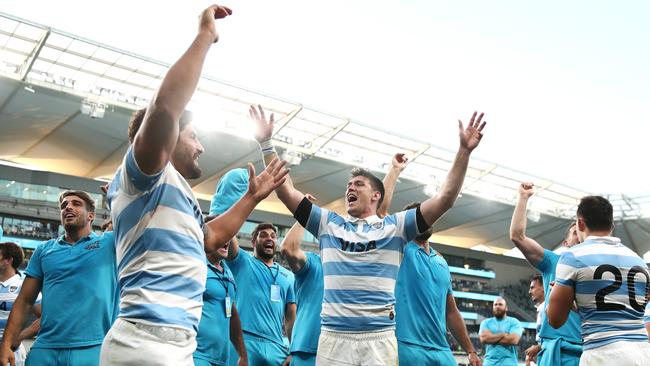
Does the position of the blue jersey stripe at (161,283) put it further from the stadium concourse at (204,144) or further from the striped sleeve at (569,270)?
the stadium concourse at (204,144)

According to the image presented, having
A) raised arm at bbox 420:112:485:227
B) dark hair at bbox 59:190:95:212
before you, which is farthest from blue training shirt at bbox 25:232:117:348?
raised arm at bbox 420:112:485:227

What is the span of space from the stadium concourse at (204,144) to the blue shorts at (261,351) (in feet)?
55.4

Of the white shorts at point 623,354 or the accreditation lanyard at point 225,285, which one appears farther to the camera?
the accreditation lanyard at point 225,285

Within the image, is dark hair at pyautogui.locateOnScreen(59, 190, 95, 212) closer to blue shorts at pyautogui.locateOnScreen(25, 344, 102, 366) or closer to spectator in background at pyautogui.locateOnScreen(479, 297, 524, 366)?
blue shorts at pyautogui.locateOnScreen(25, 344, 102, 366)

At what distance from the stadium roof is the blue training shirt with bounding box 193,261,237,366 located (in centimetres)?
1732

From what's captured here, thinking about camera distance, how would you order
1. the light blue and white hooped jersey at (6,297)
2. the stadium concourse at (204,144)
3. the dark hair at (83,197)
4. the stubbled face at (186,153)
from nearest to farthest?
the stubbled face at (186,153) < the dark hair at (83,197) < the light blue and white hooped jersey at (6,297) < the stadium concourse at (204,144)

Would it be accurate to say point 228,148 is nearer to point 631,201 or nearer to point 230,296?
point 230,296

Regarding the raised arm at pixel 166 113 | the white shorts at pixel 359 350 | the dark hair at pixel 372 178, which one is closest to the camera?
the raised arm at pixel 166 113

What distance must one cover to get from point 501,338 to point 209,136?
17318mm

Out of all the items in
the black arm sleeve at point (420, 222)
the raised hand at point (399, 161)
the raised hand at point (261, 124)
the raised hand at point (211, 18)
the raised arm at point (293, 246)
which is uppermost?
the raised hand at point (399, 161)

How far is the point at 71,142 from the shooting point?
25359 mm

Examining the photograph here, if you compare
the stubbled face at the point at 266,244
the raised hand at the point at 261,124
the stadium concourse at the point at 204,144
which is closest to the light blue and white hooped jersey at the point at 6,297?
the stubbled face at the point at 266,244

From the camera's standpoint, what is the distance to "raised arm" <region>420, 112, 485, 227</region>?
144 inches

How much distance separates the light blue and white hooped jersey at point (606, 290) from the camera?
368 cm
